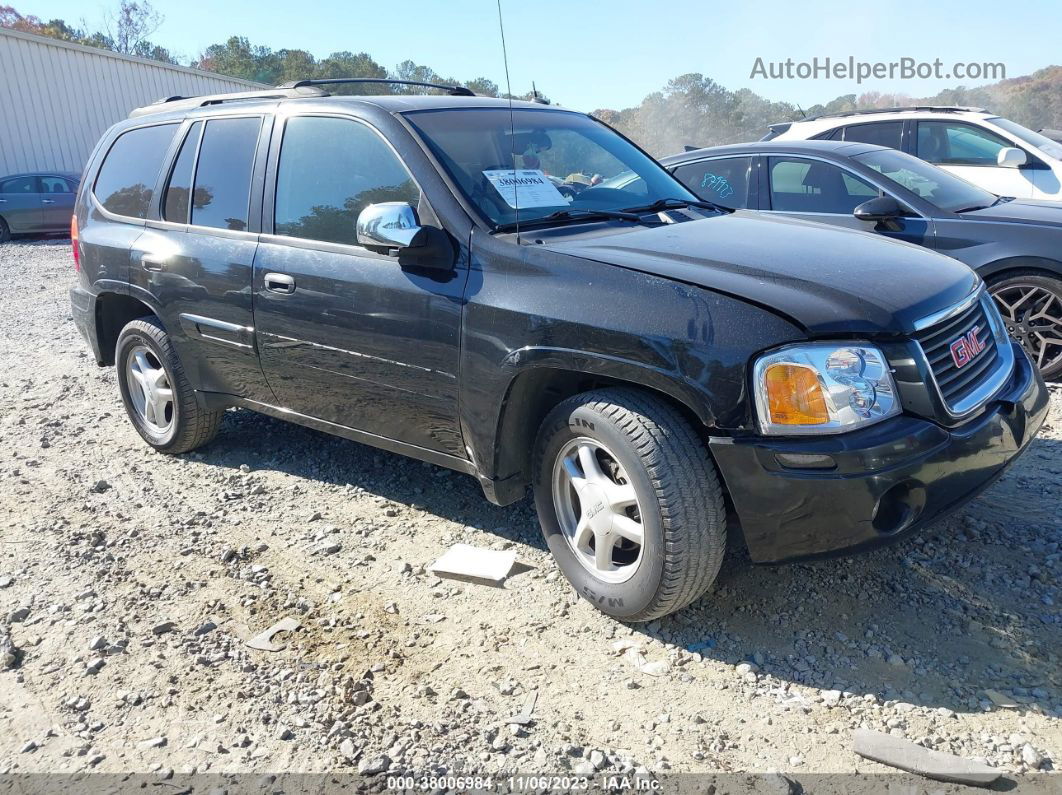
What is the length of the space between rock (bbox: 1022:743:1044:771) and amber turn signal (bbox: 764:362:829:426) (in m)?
1.03

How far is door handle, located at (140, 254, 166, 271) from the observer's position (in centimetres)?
441

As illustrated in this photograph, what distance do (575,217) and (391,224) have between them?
2.43 ft

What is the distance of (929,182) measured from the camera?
19.0 ft

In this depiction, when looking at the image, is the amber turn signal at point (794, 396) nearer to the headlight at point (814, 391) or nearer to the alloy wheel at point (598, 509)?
the headlight at point (814, 391)

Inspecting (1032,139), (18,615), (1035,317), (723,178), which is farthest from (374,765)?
Result: (1032,139)

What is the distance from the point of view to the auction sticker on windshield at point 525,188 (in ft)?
11.2

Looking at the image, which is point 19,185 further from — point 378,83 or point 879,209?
point 879,209

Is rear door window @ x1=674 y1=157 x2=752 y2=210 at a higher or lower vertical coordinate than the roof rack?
lower

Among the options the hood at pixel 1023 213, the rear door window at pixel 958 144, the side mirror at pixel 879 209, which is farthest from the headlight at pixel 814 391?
the rear door window at pixel 958 144

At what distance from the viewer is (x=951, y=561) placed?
329 centimetres

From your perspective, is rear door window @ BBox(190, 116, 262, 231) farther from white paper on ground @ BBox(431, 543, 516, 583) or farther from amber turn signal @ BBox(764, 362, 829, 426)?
amber turn signal @ BBox(764, 362, 829, 426)

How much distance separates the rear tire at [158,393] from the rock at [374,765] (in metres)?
2.72

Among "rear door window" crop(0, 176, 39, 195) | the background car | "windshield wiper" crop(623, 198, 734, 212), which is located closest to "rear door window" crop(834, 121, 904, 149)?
Answer: "windshield wiper" crop(623, 198, 734, 212)

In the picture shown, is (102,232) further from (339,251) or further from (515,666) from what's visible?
(515,666)
